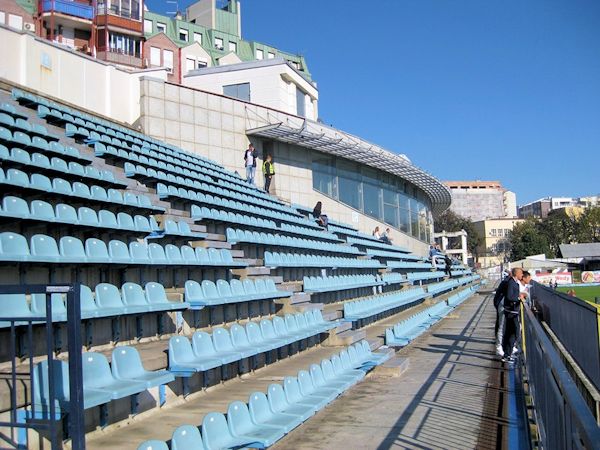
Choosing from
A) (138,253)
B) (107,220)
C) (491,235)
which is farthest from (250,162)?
(491,235)

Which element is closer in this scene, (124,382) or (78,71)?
(124,382)

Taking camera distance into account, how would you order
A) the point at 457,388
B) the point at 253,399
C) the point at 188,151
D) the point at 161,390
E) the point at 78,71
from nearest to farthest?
the point at 253,399, the point at 161,390, the point at 457,388, the point at 78,71, the point at 188,151

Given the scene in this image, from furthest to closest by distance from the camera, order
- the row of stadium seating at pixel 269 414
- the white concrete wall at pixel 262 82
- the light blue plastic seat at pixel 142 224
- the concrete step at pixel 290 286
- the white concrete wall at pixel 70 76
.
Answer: the white concrete wall at pixel 262 82
the white concrete wall at pixel 70 76
the concrete step at pixel 290 286
the light blue plastic seat at pixel 142 224
the row of stadium seating at pixel 269 414

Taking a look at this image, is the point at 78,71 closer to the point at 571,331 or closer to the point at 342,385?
the point at 342,385

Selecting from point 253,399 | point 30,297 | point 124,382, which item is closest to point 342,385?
point 253,399

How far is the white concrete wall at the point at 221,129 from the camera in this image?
51.3ft

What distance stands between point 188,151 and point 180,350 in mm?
11661

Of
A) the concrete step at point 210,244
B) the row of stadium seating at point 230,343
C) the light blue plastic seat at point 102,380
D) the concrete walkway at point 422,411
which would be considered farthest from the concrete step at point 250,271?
the light blue plastic seat at point 102,380

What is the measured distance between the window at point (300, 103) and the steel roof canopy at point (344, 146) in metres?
3.21

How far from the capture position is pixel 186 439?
3586 millimetres

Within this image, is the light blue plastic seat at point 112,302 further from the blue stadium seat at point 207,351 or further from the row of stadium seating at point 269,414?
the row of stadium seating at point 269,414

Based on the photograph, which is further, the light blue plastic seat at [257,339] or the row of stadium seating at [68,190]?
the light blue plastic seat at [257,339]

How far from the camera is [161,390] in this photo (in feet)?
16.8

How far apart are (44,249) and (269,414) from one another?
8.87ft
